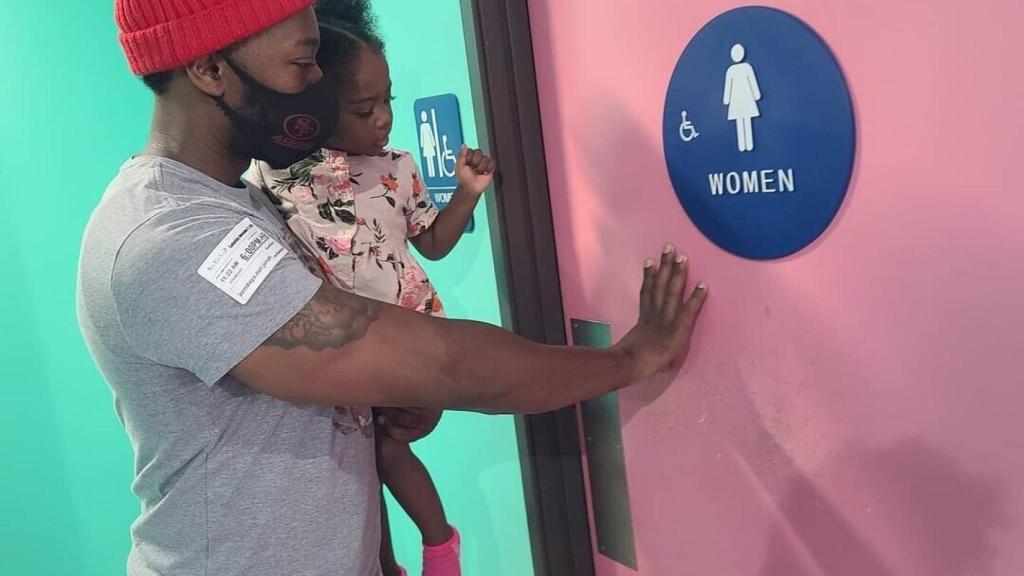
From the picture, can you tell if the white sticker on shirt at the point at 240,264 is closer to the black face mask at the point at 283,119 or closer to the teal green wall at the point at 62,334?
the black face mask at the point at 283,119

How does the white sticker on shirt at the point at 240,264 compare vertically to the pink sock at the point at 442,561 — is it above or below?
above

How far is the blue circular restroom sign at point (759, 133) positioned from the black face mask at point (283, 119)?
405mm

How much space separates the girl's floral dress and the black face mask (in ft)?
0.57

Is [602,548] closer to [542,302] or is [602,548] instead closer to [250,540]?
[542,302]

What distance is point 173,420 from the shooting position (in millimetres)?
957

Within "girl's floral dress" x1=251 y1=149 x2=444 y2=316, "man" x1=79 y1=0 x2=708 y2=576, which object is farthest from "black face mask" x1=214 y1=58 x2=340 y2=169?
"girl's floral dress" x1=251 y1=149 x2=444 y2=316

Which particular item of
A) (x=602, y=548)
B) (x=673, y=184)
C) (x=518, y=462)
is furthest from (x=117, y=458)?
(x=673, y=184)

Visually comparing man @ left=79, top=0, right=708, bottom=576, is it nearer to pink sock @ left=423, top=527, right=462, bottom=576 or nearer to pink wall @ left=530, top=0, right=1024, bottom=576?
pink wall @ left=530, top=0, right=1024, bottom=576

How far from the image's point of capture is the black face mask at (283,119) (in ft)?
3.15

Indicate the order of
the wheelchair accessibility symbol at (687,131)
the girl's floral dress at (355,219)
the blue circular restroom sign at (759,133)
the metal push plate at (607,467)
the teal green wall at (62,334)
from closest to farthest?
the blue circular restroom sign at (759,133) → the wheelchair accessibility symbol at (687,131) → the girl's floral dress at (355,219) → the metal push plate at (607,467) → the teal green wall at (62,334)

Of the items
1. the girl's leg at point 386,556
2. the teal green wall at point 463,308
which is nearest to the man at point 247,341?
the girl's leg at point 386,556

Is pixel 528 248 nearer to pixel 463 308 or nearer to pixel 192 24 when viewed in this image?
pixel 463 308

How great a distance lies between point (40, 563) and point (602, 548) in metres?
1.85

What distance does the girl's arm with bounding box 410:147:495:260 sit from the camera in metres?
1.27
